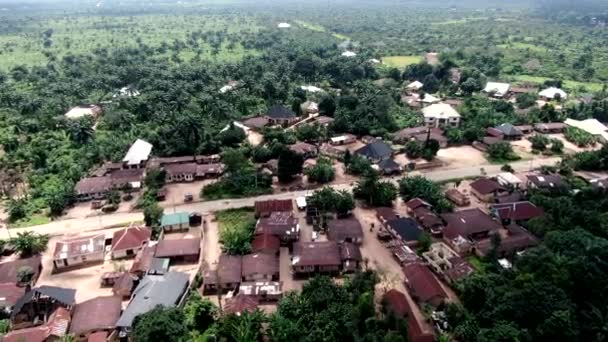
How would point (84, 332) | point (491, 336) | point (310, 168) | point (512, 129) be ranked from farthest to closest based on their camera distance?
point (512, 129), point (310, 168), point (84, 332), point (491, 336)

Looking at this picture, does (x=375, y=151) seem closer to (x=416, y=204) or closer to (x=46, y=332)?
(x=416, y=204)

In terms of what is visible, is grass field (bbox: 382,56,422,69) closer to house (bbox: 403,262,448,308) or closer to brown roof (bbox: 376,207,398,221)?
brown roof (bbox: 376,207,398,221)

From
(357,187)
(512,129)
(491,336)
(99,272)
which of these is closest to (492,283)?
(491,336)

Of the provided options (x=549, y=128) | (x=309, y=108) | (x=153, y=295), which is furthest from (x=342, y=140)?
(x=153, y=295)

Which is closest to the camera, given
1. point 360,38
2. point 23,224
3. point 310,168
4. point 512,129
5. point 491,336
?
point 491,336

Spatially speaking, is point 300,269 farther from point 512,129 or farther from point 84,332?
point 512,129

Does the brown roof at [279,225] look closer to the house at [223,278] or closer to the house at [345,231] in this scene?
the house at [345,231]
